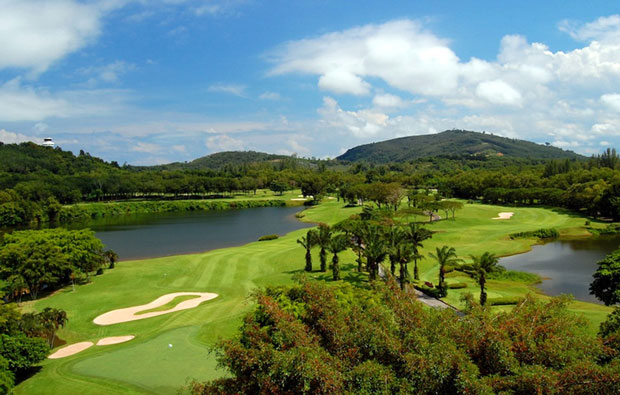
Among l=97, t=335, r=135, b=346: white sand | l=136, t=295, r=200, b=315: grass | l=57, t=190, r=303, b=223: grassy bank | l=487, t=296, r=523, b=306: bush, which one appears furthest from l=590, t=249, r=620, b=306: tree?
l=57, t=190, r=303, b=223: grassy bank

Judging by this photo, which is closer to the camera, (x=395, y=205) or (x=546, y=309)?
(x=546, y=309)

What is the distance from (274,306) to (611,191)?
331 feet

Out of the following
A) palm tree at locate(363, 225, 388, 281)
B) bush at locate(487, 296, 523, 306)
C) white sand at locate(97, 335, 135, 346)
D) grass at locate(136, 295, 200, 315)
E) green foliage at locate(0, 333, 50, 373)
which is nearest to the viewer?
green foliage at locate(0, 333, 50, 373)

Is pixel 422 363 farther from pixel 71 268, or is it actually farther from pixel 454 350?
pixel 71 268

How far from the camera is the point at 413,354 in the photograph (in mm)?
12148

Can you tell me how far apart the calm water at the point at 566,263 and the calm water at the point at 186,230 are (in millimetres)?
50229

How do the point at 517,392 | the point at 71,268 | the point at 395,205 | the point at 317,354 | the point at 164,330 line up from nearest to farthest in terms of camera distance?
the point at 517,392 → the point at 317,354 → the point at 164,330 → the point at 71,268 → the point at 395,205

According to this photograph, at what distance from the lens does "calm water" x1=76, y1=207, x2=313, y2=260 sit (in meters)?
73.9

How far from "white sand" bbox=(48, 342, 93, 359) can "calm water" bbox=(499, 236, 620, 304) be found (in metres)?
44.4

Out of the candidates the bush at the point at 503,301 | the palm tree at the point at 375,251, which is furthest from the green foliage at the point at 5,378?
the bush at the point at 503,301

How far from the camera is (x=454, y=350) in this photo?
12.0m

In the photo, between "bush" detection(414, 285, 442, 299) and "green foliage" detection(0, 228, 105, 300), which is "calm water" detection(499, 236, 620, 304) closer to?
"bush" detection(414, 285, 442, 299)

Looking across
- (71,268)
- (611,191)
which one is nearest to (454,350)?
(71,268)

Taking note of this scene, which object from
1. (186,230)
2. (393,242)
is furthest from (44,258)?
(186,230)
